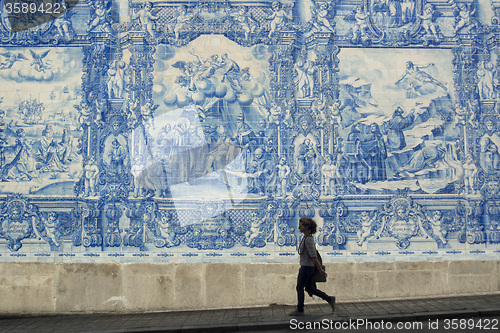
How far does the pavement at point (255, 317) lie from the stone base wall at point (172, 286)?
0.18m

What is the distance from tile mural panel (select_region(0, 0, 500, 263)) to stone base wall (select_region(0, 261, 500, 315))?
195 mm

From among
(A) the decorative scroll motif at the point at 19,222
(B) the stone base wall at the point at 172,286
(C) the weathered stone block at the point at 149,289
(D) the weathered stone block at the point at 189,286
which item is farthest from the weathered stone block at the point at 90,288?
(D) the weathered stone block at the point at 189,286

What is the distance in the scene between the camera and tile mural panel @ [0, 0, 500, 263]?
349 inches

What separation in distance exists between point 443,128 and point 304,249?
3.61m

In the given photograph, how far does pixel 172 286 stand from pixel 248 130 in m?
2.98

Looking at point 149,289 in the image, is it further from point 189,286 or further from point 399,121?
point 399,121

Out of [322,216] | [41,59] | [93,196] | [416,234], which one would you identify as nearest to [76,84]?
[41,59]

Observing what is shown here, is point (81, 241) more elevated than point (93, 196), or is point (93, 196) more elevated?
point (93, 196)

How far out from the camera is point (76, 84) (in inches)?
361

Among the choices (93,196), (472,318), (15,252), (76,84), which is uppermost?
(76,84)

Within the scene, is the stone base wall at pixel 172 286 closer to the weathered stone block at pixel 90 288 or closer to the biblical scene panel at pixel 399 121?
the weathered stone block at pixel 90 288

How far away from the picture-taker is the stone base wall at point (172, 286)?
28.3 feet

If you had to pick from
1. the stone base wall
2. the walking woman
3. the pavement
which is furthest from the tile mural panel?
the walking woman

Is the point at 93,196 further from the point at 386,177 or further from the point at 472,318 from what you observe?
the point at 472,318
